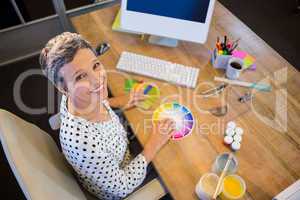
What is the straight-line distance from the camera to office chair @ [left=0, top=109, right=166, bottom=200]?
69 cm

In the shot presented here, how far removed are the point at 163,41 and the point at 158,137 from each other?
597 mm

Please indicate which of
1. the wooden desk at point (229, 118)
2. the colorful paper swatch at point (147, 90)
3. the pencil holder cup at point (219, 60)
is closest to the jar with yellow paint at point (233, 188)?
the wooden desk at point (229, 118)

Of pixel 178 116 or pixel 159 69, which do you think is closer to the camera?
pixel 178 116

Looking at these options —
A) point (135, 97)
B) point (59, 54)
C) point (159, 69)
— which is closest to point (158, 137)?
point (135, 97)

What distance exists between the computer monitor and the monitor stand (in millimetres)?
79

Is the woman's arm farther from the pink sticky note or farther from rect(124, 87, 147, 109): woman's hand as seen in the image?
the pink sticky note

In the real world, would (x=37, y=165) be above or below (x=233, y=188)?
above

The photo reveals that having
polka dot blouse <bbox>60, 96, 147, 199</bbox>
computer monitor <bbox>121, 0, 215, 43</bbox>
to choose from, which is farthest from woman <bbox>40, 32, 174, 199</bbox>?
computer monitor <bbox>121, 0, 215, 43</bbox>

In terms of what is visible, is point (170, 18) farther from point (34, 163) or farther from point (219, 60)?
point (34, 163)

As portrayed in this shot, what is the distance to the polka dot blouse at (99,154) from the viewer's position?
82cm

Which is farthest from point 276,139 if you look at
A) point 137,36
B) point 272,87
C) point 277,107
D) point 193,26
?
point 137,36

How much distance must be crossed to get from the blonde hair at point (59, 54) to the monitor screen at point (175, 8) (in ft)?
1.76

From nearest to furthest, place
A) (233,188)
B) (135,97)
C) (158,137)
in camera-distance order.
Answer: (233,188) → (158,137) → (135,97)

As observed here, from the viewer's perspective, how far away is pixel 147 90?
1198 mm
